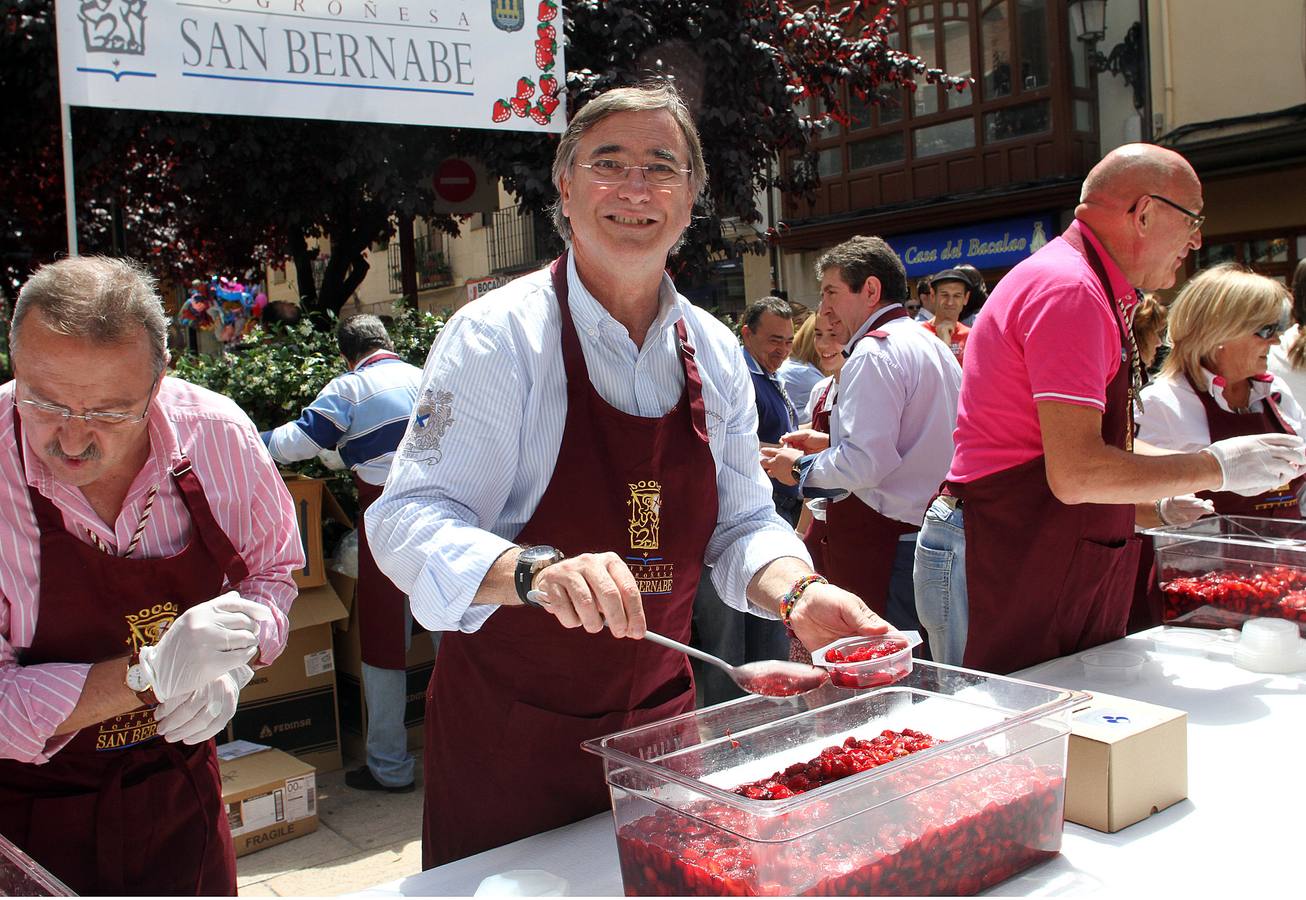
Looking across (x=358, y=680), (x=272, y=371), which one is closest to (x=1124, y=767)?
(x=358, y=680)

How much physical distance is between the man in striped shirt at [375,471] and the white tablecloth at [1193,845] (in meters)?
2.86

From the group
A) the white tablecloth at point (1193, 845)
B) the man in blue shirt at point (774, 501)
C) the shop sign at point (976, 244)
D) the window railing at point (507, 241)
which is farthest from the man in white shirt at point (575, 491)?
the window railing at point (507, 241)

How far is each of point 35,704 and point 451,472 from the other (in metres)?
0.69

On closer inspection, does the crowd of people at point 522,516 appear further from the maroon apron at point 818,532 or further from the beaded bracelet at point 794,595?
the maroon apron at point 818,532

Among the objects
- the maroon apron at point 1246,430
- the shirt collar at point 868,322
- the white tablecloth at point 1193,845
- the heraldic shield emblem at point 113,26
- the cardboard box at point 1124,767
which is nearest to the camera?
the white tablecloth at point 1193,845

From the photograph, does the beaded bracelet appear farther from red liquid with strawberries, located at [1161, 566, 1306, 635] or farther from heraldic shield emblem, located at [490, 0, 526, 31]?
heraldic shield emblem, located at [490, 0, 526, 31]

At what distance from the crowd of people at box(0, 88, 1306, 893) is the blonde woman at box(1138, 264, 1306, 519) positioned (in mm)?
1251

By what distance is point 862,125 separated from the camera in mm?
15688

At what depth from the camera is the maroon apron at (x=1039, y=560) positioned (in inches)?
92.0

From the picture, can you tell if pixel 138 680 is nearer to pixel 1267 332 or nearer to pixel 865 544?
pixel 865 544

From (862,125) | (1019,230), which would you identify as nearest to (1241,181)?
(1019,230)

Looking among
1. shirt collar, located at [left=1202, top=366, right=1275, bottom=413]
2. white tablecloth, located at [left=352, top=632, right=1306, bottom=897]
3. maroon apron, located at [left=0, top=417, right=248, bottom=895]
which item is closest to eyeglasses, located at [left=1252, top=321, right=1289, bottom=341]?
shirt collar, located at [left=1202, top=366, right=1275, bottom=413]

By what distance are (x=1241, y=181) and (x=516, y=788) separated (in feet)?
43.3

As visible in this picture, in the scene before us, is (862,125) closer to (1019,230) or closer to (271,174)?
(1019,230)
